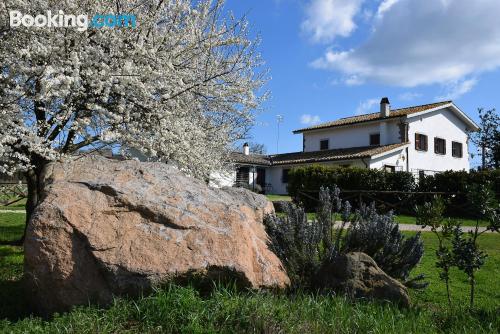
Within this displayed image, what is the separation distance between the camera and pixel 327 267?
4.80m

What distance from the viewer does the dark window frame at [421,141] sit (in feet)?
99.3

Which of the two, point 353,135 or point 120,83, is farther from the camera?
point 353,135

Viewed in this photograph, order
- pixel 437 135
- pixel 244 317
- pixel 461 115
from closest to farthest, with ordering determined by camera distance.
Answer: pixel 244 317, pixel 437 135, pixel 461 115

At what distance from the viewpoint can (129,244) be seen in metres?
4.18

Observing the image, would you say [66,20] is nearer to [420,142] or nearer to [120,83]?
[120,83]

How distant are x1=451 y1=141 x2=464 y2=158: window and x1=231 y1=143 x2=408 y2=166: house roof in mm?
7028

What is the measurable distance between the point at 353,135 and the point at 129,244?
29.3 metres

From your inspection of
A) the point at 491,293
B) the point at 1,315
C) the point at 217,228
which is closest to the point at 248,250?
the point at 217,228

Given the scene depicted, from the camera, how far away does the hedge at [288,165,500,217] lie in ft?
62.4

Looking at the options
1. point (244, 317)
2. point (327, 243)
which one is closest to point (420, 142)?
point (327, 243)

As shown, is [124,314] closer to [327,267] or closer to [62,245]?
[62,245]

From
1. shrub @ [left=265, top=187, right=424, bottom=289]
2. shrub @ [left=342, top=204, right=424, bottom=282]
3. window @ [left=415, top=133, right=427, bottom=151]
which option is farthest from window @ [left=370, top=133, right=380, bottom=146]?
shrub @ [left=342, top=204, right=424, bottom=282]

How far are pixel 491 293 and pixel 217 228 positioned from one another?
4.05 m

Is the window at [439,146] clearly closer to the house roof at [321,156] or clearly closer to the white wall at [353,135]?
the white wall at [353,135]
